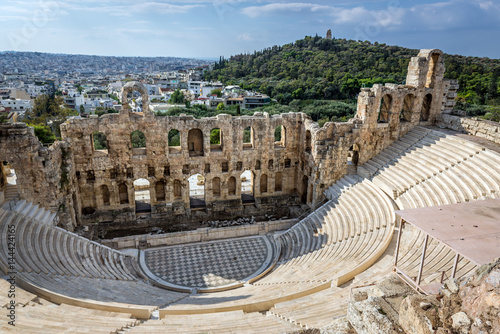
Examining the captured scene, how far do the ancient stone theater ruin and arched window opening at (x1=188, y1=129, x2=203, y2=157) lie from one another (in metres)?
0.09

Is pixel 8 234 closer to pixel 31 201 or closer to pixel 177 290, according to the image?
pixel 31 201

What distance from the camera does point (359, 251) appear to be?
1792 cm

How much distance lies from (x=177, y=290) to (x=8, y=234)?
27.7 feet

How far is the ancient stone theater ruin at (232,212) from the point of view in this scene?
13398mm

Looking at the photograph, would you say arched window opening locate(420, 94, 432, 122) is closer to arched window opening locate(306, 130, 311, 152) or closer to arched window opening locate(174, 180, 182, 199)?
arched window opening locate(306, 130, 311, 152)

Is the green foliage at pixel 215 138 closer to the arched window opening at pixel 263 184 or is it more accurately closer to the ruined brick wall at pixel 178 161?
the arched window opening at pixel 263 184

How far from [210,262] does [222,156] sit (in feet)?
26.7

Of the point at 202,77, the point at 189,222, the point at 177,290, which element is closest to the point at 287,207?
the point at 189,222

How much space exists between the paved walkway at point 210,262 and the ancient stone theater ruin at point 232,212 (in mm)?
114

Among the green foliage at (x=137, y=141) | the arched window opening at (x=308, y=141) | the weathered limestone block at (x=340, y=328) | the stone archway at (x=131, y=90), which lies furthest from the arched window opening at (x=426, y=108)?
the green foliage at (x=137, y=141)

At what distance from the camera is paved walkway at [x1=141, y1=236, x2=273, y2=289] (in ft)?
63.8

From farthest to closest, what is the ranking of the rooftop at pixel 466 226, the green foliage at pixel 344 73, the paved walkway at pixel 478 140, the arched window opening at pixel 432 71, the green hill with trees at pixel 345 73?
the green foliage at pixel 344 73 → the green hill with trees at pixel 345 73 → the arched window opening at pixel 432 71 → the paved walkway at pixel 478 140 → the rooftop at pixel 466 226

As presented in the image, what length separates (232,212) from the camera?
26719mm

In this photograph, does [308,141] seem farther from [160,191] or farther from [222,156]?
[160,191]
